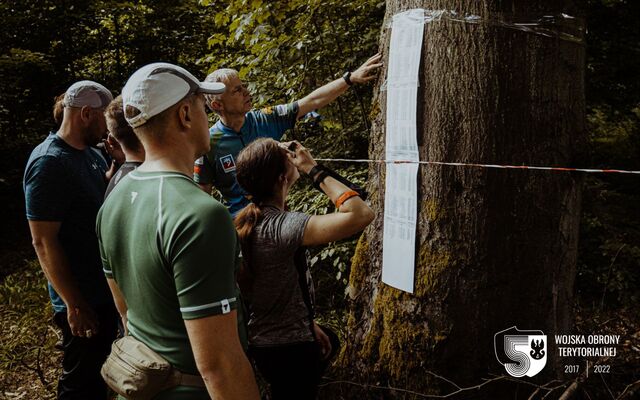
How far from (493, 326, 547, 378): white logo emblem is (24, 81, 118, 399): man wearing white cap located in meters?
2.30

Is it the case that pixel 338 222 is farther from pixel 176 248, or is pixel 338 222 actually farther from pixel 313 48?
pixel 313 48

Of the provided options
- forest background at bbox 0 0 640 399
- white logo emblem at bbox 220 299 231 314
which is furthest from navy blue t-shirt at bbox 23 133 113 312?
white logo emblem at bbox 220 299 231 314

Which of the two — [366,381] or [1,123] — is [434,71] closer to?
[366,381]

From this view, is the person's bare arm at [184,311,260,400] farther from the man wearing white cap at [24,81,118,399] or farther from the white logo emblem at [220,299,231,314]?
the man wearing white cap at [24,81,118,399]

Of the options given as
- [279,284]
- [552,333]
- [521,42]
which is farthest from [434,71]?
[552,333]

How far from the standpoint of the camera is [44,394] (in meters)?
4.31

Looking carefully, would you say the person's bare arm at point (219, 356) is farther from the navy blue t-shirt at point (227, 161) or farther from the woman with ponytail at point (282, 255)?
the navy blue t-shirt at point (227, 161)

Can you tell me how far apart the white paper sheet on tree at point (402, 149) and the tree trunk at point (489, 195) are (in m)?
0.05

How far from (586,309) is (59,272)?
15.5ft

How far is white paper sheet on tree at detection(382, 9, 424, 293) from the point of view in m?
2.81

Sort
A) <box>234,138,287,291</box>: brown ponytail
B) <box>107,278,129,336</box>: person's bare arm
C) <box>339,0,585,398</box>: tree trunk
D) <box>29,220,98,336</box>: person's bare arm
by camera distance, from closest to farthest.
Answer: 1. <box>107,278,129,336</box>: person's bare arm
2. <box>234,138,287,291</box>: brown ponytail
3. <box>339,0,585,398</box>: tree trunk
4. <box>29,220,98,336</box>: person's bare arm

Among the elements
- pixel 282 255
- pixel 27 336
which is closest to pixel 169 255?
pixel 282 255

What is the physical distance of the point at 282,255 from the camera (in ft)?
7.81

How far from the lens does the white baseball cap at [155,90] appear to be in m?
1.71
